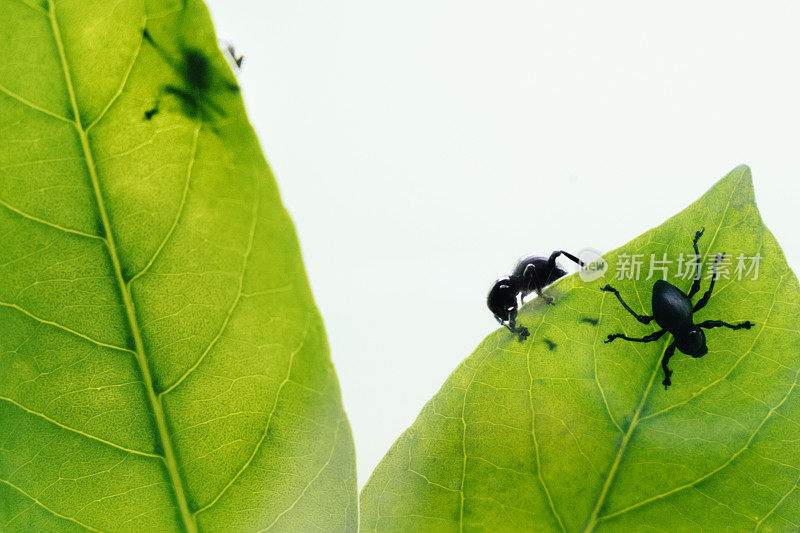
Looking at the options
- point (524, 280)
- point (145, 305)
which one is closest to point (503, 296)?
point (524, 280)

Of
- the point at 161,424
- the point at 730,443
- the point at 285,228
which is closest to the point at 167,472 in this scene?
the point at 161,424

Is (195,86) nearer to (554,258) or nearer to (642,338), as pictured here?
(642,338)

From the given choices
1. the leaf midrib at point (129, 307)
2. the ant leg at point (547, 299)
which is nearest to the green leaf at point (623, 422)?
the ant leg at point (547, 299)

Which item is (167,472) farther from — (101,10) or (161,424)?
(101,10)

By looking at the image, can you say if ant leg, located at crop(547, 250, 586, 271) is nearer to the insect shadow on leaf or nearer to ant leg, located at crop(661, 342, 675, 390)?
ant leg, located at crop(661, 342, 675, 390)

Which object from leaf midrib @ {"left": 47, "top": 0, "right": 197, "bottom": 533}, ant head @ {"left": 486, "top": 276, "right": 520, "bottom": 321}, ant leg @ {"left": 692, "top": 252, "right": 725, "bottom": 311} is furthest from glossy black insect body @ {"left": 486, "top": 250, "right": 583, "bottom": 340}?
leaf midrib @ {"left": 47, "top": 0, "right": 197, "bottom": 533}

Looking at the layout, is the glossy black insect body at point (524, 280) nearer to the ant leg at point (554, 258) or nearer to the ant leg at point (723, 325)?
the ant leg at point (554, 258)
